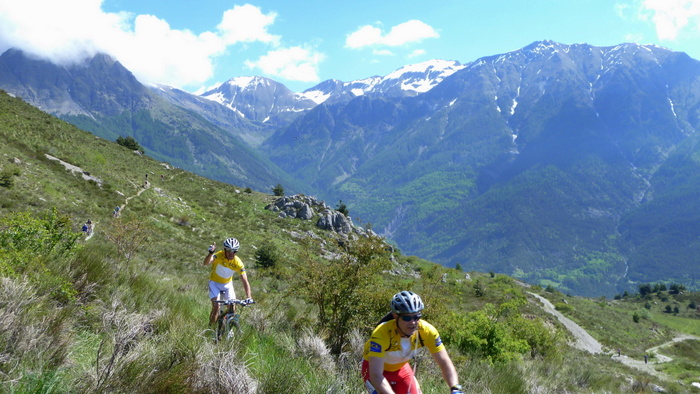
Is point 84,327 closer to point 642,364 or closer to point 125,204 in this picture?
point 125,204

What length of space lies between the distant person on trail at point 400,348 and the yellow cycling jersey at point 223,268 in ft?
13.8

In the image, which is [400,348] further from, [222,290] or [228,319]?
[222,290]

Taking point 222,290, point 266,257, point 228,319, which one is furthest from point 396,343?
point 266,257

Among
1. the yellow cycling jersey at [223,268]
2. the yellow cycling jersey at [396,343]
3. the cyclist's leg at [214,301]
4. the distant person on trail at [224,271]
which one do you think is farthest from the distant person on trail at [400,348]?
the yellow cycling jersey at [223,268]

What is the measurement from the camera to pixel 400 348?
430 cm

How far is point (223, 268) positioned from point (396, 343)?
4.57 m

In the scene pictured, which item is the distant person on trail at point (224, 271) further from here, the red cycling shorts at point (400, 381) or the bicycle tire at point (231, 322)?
the red cycling shorts at point (400, 381)

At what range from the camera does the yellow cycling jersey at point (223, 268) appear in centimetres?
755

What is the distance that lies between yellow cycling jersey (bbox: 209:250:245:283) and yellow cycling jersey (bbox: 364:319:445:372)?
421cm

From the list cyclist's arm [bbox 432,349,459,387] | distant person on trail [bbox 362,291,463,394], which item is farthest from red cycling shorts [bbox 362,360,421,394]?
cyclist's arm [bbox 432,349,459,387]

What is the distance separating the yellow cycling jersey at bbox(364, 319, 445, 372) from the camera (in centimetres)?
423

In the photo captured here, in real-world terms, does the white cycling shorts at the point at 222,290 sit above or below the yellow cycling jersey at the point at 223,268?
below

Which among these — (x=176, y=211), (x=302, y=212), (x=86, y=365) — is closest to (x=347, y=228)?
(x=302, y=212)

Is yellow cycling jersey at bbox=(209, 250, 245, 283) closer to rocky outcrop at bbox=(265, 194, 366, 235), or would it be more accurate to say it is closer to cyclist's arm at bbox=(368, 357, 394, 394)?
cyclist's arm at bbox=(368, 357, 394, 394)
